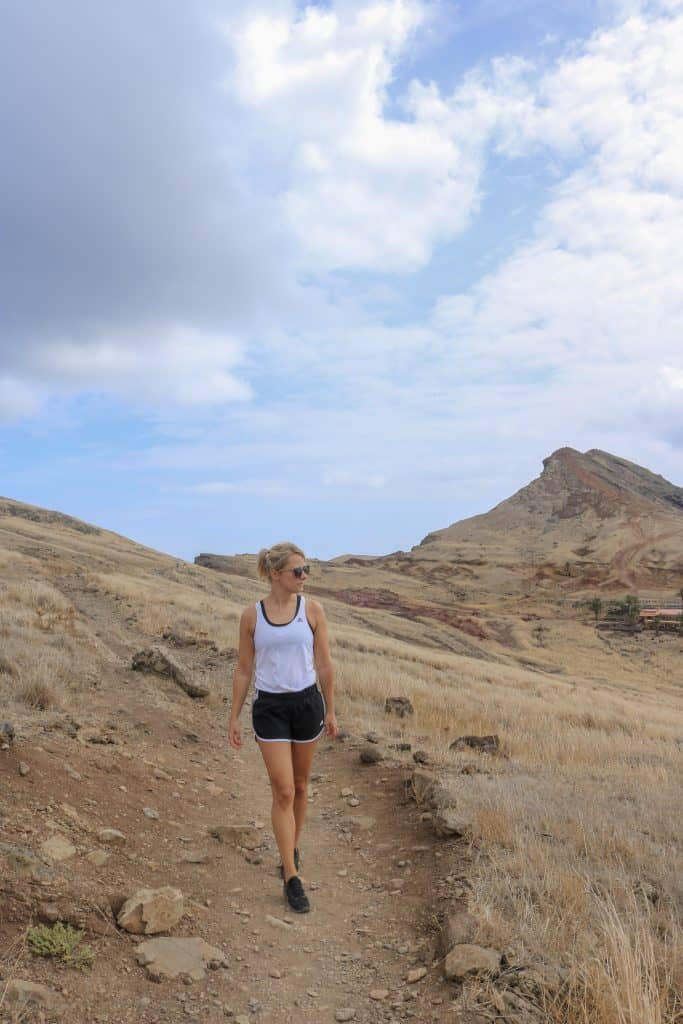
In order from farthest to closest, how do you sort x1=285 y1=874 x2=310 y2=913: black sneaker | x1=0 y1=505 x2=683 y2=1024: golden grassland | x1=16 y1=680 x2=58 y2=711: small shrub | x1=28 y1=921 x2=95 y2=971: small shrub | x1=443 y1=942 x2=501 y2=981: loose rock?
x1=16 y1=680 x2=58 y2=711: small shrub, x1=285 y1=874 x2=310 y2=913: black sneaker, x1=443 y1=942 x2=501 y2=981: loose rock, x1=0 y1=505 x2=683 y2=1024: golden grassland, x1=28 y1=921 x2=95 y2=971: small shrub

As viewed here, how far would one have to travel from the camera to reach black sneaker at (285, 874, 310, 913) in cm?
456

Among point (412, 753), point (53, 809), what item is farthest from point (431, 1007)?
point (412, 753)

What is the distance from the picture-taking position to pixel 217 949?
3.89 metres

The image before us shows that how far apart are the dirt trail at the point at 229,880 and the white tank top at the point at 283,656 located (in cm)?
141

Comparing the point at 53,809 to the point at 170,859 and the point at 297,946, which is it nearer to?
the point at 170,859

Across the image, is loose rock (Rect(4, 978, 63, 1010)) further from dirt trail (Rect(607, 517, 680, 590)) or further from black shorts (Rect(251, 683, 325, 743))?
dirt trail (Rect(607, 517, 680, 590))

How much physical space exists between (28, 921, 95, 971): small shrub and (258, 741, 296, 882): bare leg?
1460 millimetres

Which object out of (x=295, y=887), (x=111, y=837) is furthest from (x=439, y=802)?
(x=111, y=837)

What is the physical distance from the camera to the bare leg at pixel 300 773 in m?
4.82

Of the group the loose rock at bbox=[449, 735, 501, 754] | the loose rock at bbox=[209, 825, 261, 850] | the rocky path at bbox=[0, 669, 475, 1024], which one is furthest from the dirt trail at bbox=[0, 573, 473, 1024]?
the loose rock at bbox=[449, 735, 501, 754]

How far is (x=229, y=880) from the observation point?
4918mm

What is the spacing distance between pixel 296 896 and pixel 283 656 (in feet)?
5.06

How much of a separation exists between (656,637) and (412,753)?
1835 inches

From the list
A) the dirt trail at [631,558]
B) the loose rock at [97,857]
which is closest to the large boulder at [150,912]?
the loose rock at [97,857]
